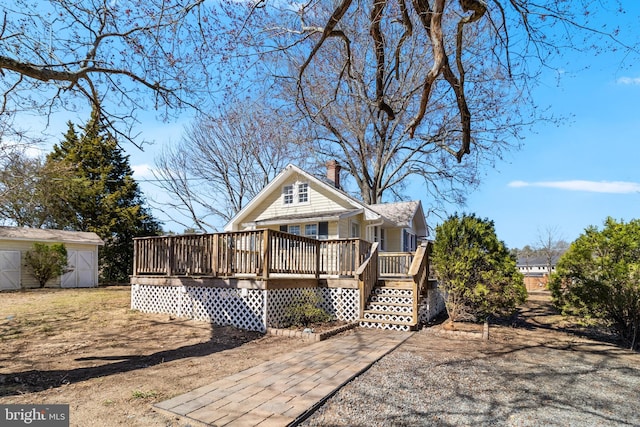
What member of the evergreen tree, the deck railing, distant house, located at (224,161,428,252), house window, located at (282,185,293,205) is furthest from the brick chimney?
the evergreen tree

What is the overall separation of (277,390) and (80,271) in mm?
20977

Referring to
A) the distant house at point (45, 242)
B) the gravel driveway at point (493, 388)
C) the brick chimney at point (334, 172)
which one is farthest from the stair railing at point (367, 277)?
the distant house at point (45, 242)

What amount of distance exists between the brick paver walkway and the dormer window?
10049mm

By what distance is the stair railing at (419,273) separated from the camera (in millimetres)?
8516

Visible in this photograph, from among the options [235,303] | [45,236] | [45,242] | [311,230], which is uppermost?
[311,230]

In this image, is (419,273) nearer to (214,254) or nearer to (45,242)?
(214,254)

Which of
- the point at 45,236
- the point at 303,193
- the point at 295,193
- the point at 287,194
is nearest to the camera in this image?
the point at 303,193

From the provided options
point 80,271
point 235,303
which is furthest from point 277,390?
point 80,271

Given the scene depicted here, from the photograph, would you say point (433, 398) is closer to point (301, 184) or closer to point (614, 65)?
point (614, 65)

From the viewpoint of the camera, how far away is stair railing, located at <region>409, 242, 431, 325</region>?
27.9ft

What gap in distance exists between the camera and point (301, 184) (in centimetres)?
1617

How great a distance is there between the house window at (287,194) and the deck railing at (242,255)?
18.8 feet

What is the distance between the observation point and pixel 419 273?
8781 millimetres

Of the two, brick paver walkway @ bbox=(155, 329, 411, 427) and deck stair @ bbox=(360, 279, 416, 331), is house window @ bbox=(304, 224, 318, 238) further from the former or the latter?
brick paver walkway @ bbox=(155, 329, 411, 427)
